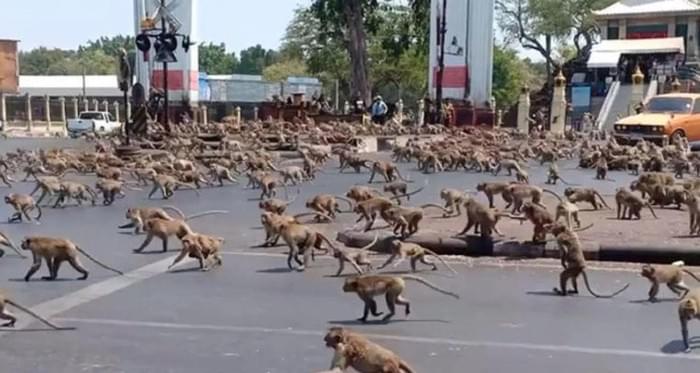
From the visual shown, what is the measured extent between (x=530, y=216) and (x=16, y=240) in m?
6.53

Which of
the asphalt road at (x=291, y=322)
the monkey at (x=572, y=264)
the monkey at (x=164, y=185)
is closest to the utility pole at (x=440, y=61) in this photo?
the monkey at (x=164, y=185)

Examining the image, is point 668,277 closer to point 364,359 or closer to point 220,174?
point 364,359

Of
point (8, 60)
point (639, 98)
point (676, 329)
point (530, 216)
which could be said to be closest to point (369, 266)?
point (530, 216)

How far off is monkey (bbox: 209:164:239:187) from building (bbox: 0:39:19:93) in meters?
47.4

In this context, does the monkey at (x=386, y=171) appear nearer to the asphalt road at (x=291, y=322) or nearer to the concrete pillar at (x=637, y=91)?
the asphalt road at (x=291, y=322)

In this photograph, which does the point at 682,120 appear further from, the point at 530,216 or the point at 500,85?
the point at 500,85

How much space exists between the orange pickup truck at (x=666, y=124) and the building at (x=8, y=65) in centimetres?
4498

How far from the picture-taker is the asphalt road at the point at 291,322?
698cm

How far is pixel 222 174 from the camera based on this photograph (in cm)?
2095

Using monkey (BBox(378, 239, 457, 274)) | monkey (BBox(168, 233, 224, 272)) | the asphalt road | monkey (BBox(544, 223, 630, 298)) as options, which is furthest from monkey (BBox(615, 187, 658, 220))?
monkey (BBox(168, 233, 224, 272))

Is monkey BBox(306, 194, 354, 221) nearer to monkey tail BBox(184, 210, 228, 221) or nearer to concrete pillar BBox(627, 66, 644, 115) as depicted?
monkey tail BBox(184, 210, 228, 221)

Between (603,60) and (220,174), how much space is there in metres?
45.5

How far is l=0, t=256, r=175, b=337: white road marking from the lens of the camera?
8453 millimetres

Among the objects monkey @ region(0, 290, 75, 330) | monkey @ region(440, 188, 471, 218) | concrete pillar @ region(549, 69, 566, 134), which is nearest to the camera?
monkey @ region(0, 290, 75, 330)
